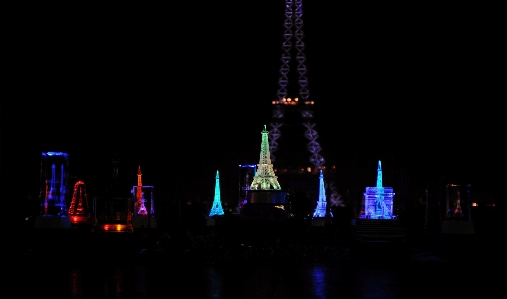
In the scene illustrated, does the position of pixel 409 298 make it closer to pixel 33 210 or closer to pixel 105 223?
pixel 105 223

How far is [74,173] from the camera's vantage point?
3184 centimetres

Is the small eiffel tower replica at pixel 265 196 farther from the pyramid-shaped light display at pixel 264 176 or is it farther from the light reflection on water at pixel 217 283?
the light reflection on water at pixel 217 283

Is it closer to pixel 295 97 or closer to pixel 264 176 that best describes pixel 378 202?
pixel 264 176

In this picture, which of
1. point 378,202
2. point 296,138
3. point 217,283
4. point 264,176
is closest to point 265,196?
point 264,176

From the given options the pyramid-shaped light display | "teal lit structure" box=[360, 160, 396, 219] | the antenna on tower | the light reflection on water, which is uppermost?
the antenna on tower

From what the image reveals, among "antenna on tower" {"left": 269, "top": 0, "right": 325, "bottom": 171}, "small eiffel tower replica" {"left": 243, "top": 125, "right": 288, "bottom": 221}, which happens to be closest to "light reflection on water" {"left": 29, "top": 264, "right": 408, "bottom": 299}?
"small eiffel tower replica" {"left": 243, "top": 125, "right": 288, "bottom": 221}

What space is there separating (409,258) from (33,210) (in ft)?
71.0

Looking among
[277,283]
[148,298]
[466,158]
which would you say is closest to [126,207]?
[277,283]

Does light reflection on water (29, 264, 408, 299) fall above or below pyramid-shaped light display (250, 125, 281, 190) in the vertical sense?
below

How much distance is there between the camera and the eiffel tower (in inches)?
3182

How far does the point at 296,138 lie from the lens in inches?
3644

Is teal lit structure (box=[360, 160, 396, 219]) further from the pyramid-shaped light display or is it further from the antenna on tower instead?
the antenna on tower

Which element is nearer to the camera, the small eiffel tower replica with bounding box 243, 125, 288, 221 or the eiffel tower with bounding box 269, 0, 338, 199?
the small eiffel tower replica with bounding box 243, 125, 288, 221

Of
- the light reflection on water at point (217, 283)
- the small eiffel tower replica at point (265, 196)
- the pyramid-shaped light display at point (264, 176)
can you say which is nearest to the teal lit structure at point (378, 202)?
the small eiffel tower replica at point (265, 196)
